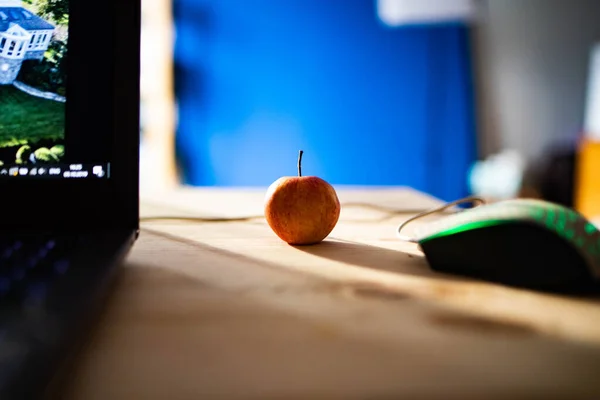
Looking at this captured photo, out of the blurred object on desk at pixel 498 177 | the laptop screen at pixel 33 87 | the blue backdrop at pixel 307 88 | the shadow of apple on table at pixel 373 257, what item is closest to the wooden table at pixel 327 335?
the shadow of apple on table at pixel 373 257

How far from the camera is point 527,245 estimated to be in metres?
0.38

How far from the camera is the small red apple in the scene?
Answer: 1.79 ft

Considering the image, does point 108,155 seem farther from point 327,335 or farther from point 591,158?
point 591,158

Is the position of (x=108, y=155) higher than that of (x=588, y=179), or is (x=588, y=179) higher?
(x=108, y=155)

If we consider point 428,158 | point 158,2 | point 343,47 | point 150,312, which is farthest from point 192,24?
point 150,312

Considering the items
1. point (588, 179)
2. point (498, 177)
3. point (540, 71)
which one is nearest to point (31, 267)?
point (498, 177)

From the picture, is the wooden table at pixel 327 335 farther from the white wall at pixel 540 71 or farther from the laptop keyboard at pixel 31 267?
the white wall at pixel 540 71

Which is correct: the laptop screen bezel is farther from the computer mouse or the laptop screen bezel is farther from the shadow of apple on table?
the computer mouse

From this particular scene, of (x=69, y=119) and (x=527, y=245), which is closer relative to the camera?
(x=527, y=245)

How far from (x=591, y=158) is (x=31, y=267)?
3.34 meters

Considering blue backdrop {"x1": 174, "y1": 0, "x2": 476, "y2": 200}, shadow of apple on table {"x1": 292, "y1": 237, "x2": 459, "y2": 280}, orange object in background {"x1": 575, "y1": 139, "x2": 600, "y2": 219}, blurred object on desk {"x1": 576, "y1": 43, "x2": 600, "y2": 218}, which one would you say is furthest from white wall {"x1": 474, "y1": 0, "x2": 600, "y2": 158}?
shadow of apple on table {"x1": 292, "y1": 237, "x2": 459, "y2": 280}

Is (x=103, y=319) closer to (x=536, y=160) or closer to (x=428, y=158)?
(x=428, y=158)

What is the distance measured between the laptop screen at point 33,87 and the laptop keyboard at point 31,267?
3.6 inches

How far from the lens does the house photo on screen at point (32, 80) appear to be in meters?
0.48
